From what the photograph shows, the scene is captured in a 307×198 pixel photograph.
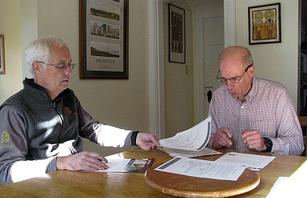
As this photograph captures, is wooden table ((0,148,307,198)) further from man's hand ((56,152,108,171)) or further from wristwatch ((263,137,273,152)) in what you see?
wristwatch ((263,137,273,152))

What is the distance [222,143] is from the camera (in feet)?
5.46

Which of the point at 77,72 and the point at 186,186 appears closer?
the point at 186,186

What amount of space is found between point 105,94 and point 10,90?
72.2 inches

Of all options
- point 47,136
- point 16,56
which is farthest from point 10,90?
point 47,136

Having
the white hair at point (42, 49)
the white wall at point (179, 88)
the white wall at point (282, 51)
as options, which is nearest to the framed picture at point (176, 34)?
the white wall at point (179, 88)

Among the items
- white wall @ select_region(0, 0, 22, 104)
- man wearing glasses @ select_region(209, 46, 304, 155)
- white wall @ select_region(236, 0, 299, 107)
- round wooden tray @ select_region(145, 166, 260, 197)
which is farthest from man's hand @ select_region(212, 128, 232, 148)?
white wall @ select_region(0, 0, 22, 104)

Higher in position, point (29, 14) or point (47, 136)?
point (29, 14)

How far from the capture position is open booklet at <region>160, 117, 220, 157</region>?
1.46m

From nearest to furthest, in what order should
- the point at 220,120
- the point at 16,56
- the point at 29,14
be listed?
the point at 220,120 → the point at 29,14 → the point at 16,56

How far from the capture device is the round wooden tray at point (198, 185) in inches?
36.9

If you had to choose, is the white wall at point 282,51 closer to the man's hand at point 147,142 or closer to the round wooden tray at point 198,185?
the man's hand at point 147,142

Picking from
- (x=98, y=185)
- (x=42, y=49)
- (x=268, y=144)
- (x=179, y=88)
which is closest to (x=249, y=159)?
(x=268, y=144)

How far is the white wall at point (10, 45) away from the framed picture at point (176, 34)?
→ 6.14 feet

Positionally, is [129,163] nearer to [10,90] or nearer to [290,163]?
[290,163]
